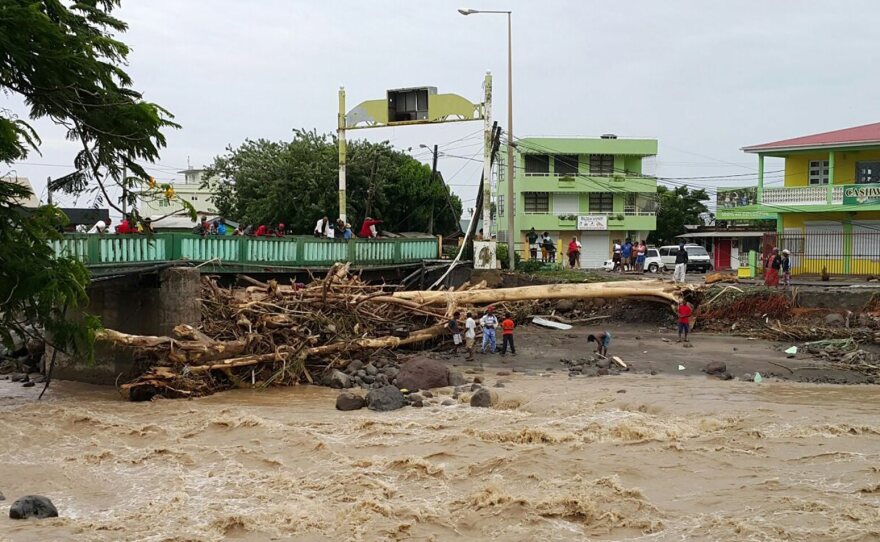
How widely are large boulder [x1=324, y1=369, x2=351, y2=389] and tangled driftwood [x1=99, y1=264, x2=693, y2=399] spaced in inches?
19.5

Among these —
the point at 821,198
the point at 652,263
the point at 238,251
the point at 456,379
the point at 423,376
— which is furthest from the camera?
the point at 652,263

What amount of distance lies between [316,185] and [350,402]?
92.3 feet

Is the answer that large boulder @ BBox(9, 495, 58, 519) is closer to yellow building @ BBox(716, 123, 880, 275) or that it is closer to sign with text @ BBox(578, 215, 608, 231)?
yellow building @ BBox(716, 123, 880, 275)

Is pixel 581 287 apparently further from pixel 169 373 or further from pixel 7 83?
pixel 7 83

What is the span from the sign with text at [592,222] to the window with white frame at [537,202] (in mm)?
2283

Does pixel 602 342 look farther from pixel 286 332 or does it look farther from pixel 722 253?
pixel 722 253

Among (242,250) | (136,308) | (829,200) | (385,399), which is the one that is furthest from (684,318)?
(136,308)

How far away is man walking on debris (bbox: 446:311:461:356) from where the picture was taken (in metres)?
22.4

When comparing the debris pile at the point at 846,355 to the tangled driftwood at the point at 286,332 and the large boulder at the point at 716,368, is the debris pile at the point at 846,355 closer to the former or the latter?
the large boulder at the point at 716,368

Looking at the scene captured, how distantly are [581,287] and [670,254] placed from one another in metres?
23.3

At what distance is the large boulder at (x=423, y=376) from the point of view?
18.3 metres

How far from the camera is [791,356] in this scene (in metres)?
20.9

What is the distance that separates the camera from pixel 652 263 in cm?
4281

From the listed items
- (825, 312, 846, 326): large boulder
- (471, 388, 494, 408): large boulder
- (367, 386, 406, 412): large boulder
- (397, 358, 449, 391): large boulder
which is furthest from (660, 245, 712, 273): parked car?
(367, 386, 406, 412): large boulder
